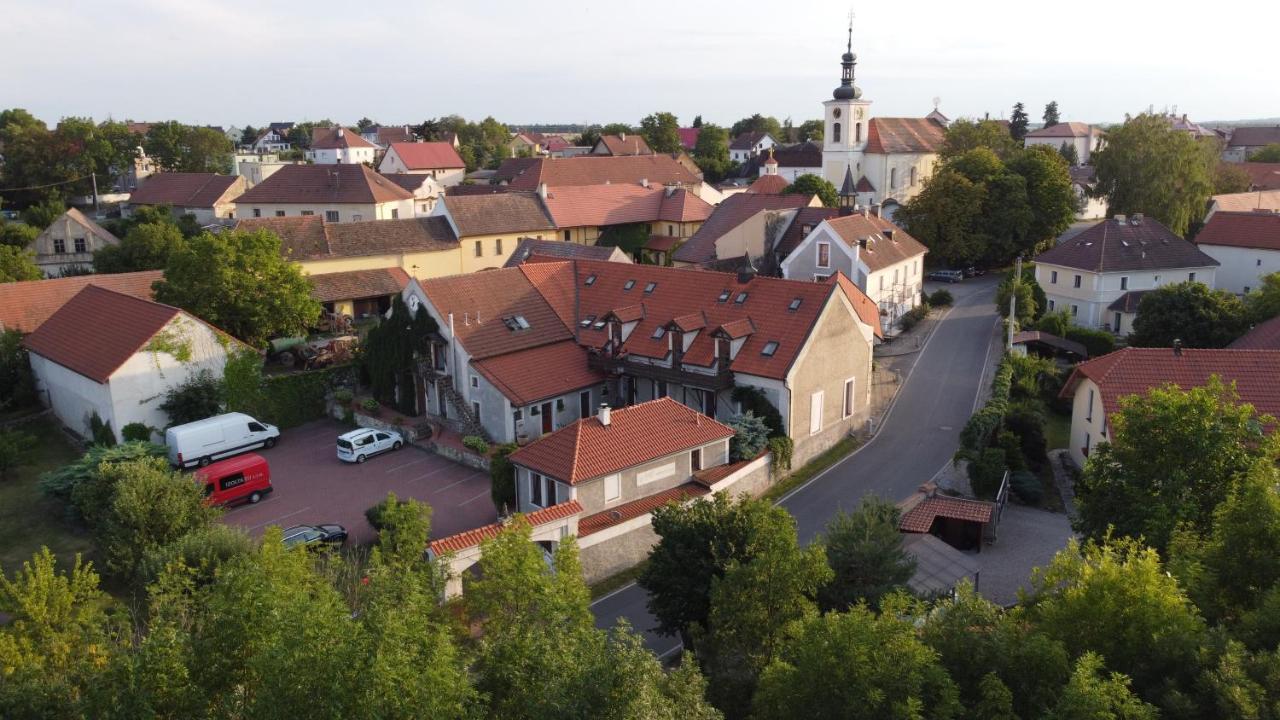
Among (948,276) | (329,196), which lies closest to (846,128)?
(948,276)

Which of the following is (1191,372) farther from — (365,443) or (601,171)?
(601,171)

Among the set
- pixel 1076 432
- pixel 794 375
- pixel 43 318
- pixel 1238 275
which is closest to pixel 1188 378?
pixel 1076 432

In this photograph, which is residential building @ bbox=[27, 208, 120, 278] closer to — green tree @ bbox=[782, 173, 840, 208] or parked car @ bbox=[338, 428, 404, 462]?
parked car @ bbox=[338, 428, 404, 462]

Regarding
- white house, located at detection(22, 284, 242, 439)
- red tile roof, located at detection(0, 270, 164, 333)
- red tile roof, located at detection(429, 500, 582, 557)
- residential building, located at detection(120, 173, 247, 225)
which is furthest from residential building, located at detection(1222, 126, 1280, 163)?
red tile roof, located at detection(0, 270, 164, 333)

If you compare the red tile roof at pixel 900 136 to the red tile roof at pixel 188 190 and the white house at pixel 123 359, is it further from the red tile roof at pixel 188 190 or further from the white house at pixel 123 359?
the white house at pixel 123 359

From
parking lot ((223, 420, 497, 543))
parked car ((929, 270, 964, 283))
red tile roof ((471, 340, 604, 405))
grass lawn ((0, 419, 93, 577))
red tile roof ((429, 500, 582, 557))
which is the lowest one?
grass lawn ((0, 419, 93, 577))
